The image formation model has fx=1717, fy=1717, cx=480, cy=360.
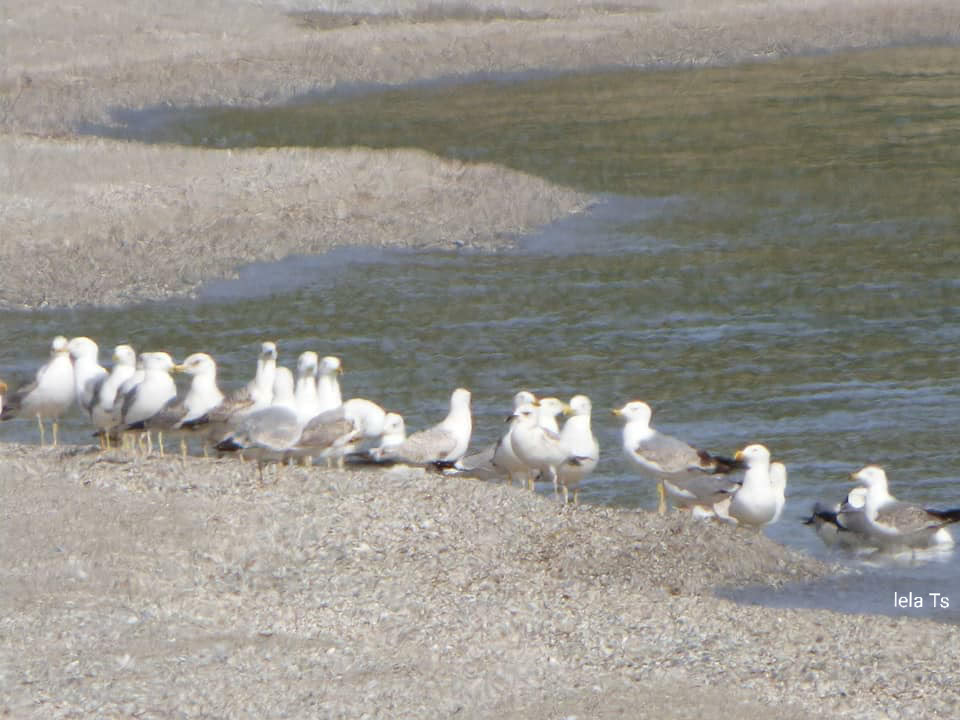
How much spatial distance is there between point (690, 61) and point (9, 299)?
2979 cm

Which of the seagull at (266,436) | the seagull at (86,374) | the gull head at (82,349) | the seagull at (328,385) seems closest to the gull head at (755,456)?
the seagull at (266,436)

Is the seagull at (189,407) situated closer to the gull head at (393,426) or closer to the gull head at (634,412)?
the gull head at (393,426)

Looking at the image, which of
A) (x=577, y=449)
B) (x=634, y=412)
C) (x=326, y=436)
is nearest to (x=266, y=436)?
(x=326, y=436)

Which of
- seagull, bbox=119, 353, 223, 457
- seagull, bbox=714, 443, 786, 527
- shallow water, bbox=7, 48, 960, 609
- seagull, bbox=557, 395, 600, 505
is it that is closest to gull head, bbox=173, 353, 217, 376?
seagull, bbox=119, 353, 223, 457

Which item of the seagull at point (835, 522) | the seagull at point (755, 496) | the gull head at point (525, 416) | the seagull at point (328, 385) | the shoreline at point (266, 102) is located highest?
the shoreline at point (266, 102)

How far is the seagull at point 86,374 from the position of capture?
15.9 m

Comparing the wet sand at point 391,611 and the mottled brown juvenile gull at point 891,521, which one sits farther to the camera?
the mottled brown juvenile gull at point 891,521

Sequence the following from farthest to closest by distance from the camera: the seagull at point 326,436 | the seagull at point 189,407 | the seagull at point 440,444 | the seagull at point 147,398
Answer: the seagull at point 147,398
the seagull at point 189,407
the seagull at point 440,444
the seagull at point 326,436

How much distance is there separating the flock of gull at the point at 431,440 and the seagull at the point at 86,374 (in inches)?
0.7

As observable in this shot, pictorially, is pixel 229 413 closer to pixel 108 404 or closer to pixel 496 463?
pixel 108 404

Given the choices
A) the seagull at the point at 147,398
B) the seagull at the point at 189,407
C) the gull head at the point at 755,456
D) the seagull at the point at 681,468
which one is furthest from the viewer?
the seagull at the point at 147,398

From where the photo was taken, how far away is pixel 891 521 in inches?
522

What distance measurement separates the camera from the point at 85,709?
8523 mm

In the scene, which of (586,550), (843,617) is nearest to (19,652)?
(586,550)
